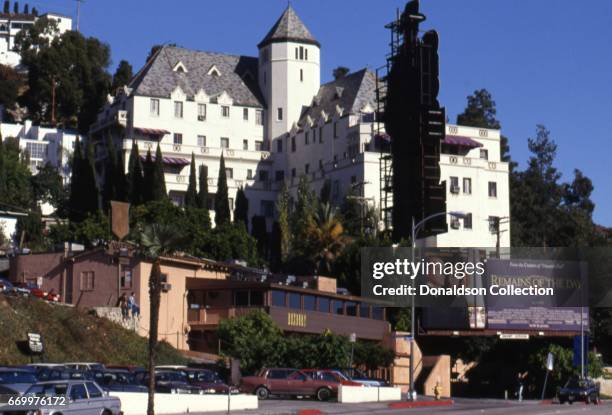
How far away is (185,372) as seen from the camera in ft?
167

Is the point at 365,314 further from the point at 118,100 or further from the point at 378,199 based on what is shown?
the point at 118,100

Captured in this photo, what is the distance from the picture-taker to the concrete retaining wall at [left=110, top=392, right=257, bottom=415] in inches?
1687

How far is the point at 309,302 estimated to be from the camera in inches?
3019

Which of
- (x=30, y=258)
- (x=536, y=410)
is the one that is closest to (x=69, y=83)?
(x=30, y=258)

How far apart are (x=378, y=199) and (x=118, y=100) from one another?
32886 mm

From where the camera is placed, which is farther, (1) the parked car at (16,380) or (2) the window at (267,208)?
(2) the window at (267,208)

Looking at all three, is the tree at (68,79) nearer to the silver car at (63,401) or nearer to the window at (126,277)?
the window at (126,277)

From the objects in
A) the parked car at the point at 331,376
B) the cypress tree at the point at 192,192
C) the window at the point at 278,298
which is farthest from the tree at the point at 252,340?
the cypress tree at the point at 192,192

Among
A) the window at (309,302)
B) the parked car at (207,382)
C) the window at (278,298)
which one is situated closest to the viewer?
the parked car at (207,382)

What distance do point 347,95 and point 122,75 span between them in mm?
35568

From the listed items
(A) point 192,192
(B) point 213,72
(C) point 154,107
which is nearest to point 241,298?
(A) point 192,192

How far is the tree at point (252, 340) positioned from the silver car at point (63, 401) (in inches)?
1001

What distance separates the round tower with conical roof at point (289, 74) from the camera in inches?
5266

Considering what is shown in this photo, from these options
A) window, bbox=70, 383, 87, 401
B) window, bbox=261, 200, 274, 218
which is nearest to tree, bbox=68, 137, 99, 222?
window, bbox=261, 200, 274, 218
